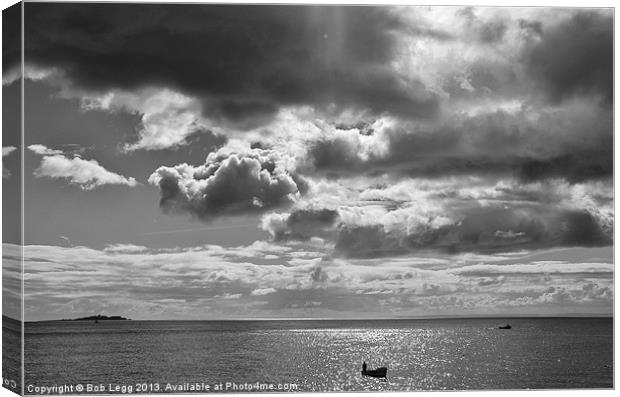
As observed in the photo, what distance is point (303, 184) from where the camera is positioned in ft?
65.1

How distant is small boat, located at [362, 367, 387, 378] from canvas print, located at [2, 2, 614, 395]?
0.19ft

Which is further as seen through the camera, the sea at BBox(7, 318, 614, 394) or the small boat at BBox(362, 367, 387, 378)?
the small boat at BBox(362, 367, 387, 378)

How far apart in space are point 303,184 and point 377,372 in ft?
11.4

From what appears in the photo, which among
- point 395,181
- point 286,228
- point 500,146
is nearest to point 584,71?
point 500,146

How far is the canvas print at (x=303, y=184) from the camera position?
18.9 m

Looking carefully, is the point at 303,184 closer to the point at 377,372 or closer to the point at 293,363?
the point at 293,363

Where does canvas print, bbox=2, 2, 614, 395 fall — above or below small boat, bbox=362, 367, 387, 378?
above

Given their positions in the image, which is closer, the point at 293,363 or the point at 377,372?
the point at 377,372

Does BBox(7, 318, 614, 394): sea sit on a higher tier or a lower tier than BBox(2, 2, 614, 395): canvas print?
lower

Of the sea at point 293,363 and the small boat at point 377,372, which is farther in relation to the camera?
the small boat at point 377,372

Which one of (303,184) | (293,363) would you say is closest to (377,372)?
(293,363)

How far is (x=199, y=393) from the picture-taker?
18.8 meters

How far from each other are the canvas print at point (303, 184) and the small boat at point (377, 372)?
6 cm

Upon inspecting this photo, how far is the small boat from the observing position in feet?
63.8
